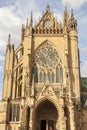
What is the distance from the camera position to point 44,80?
47344mm

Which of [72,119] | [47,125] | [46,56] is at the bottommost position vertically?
[47,125]

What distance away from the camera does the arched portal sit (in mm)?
44947

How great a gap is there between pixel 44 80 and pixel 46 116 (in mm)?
6331

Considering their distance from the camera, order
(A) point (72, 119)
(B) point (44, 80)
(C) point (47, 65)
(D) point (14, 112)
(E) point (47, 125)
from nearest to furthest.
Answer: (A) point (72, 119) → (D) point (14, 112) → (E) point (47, 125) → (B) point (44, 80) → (C) point (47, 65)

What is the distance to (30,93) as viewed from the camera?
145ft

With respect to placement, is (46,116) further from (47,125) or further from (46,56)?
(46,56)

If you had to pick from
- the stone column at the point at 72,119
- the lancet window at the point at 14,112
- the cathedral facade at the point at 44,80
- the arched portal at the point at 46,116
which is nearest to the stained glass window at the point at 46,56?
→ the cathedral facade at the point at 44,80

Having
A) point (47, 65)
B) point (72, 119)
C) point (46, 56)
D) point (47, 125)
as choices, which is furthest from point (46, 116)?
point (46, 56)

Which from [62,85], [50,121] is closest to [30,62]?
[62,85]

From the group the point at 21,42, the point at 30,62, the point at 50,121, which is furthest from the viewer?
the point at 21,42

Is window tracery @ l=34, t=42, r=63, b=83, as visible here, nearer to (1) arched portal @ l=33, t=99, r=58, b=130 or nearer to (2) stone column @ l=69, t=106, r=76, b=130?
(1) arched portal @ l=33, t=99, r=58, b=130

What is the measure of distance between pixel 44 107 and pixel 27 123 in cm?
505

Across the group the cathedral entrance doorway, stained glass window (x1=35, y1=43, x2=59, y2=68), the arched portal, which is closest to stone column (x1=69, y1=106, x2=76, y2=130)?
the arched portal

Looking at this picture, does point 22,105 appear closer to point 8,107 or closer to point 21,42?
point 8,107
